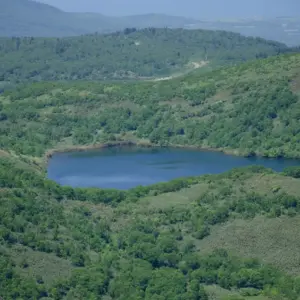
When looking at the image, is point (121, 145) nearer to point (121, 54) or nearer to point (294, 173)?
point (294, 173)

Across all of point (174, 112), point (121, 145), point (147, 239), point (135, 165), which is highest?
point (174, 112)

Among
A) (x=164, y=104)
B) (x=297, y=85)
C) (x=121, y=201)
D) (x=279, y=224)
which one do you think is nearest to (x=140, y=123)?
(x=164, y=104)

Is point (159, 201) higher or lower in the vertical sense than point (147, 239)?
higher

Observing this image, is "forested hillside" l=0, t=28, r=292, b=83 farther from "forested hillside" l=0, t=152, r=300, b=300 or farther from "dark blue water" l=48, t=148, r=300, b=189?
"forested hillside" l=0, t=152, r=300, b=300

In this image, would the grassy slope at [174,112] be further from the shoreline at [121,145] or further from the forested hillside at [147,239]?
the forested hillside at [147,239]

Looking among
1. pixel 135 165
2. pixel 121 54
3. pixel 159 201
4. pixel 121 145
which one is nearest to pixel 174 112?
pixel 121 145

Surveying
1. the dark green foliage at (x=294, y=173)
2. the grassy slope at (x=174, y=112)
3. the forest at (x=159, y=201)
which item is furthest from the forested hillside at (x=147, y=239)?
the grassy slope at (x=174, y=112)

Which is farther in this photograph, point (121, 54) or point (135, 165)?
point (121, 54)
